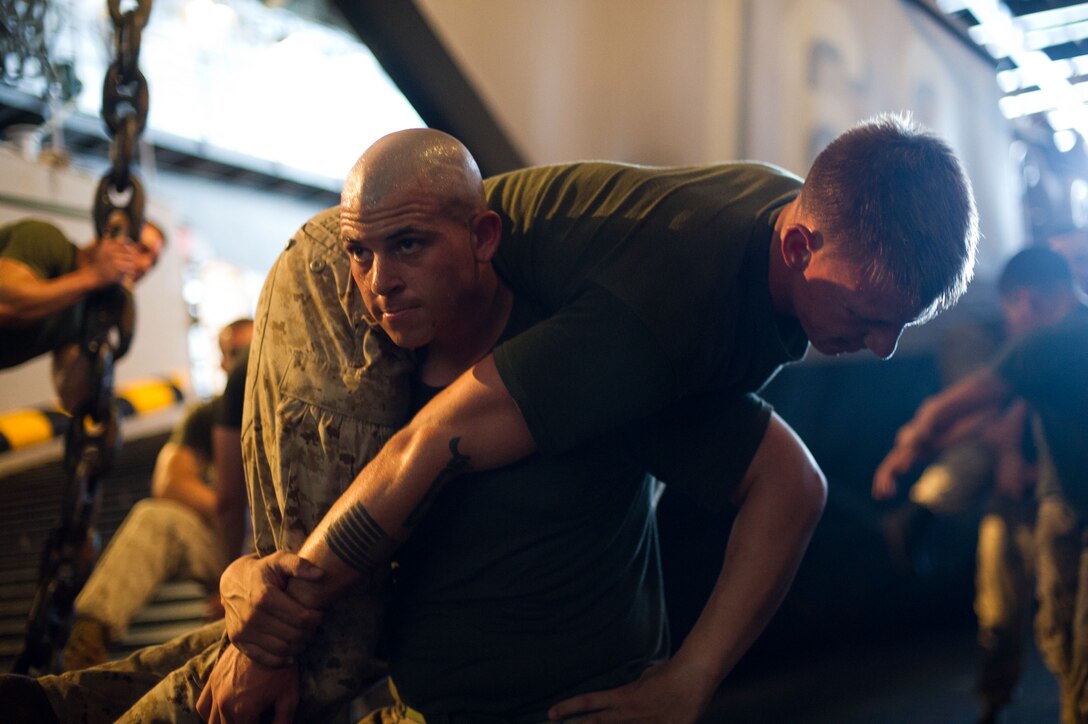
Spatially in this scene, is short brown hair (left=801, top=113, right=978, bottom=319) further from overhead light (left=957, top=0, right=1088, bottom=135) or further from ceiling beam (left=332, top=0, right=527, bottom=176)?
overhead light (left=957, top=0, right=1088, bottom=135)

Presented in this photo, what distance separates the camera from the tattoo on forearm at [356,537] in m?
1.13

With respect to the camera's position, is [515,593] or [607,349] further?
[515,593]

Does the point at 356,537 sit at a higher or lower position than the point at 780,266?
lower

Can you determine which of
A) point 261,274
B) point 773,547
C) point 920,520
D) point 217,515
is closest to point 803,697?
point 920,520

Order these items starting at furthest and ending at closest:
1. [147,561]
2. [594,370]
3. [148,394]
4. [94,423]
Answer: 1. [148,394]
2. [147,561]
3. [94,423]
4. [594,370]

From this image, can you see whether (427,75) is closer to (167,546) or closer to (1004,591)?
(167,546)

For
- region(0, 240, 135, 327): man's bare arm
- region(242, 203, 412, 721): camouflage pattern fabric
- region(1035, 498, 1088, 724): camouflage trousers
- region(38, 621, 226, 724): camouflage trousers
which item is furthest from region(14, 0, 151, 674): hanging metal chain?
region(1035, 498, 1088, 724): camouflage trousers

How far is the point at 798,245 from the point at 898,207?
12 centimetres

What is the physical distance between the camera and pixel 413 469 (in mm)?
1121

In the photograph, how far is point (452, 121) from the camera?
2.66 meters

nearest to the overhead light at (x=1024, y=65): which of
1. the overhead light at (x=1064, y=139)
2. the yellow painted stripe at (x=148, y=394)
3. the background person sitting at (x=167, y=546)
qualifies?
the overhead light at (x=1064, y=139)

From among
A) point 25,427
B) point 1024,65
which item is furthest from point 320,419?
point 1024,65

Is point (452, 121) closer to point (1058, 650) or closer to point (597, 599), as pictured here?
point (597, 599)

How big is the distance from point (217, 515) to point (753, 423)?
224 cm
